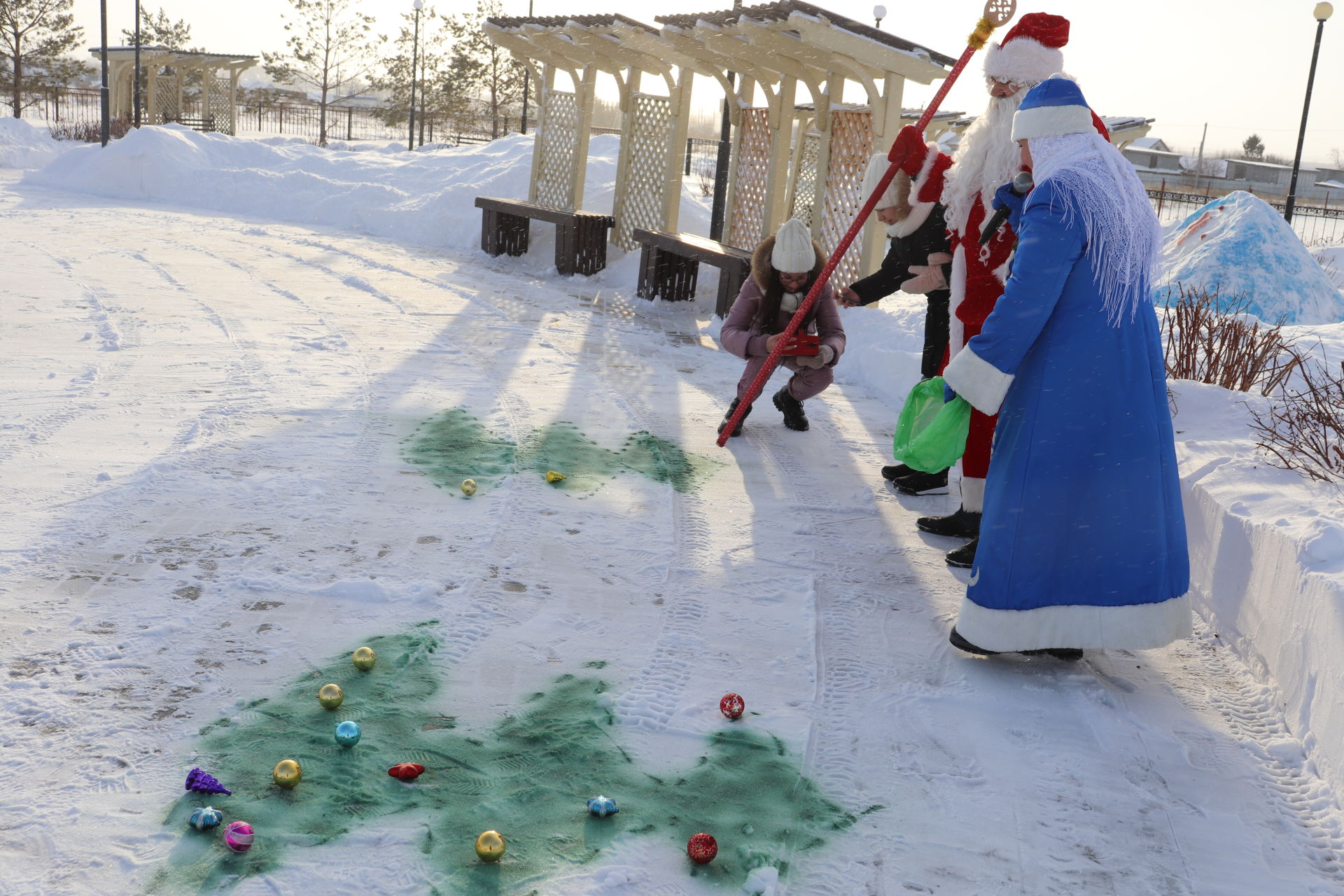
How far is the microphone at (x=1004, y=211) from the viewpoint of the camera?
3383 millimetres

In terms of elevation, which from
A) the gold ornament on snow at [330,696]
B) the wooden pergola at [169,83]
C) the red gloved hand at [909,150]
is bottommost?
the gold ornament on snow at [330,696]

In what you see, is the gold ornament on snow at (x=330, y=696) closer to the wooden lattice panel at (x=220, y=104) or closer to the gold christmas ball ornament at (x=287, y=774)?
the gold christmas ball ornament at (x=287, y=774)

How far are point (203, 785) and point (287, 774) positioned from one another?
0.59ft

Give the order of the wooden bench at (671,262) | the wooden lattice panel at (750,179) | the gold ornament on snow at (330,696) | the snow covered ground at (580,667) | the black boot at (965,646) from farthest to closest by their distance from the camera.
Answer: the wooden lattice panel at (750,179) < the wooden bench at (671,262) < the black boot at (965,646) < the gold ornament on snow at (330,696) < the snow covered ground at (580,667)

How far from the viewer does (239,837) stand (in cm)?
222

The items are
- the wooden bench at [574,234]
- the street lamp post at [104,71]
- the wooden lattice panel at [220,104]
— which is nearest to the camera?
the wooden bench at [574,234]

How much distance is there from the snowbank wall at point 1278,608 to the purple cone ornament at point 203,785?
8.97 feet

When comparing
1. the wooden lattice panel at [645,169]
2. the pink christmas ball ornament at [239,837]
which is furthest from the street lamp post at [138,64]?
the pink christmas ball ornament at [239,837]

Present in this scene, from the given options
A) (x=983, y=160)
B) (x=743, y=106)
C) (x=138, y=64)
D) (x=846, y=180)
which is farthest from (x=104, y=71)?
(x=983, y=160)

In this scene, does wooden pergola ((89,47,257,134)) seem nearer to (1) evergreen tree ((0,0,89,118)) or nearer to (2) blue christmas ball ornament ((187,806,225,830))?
(1) evergreen tree ((0,0,89,118))

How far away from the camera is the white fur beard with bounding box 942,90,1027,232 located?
3.80 metres

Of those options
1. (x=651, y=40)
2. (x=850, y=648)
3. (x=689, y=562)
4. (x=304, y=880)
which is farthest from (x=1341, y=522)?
(x=651, y=40)

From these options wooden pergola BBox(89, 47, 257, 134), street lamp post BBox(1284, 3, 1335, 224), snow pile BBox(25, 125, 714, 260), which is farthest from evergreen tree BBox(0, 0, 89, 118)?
street lamp post BBox(1284, 3, 1335, 224)

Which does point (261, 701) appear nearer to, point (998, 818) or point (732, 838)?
point (732, 838)
